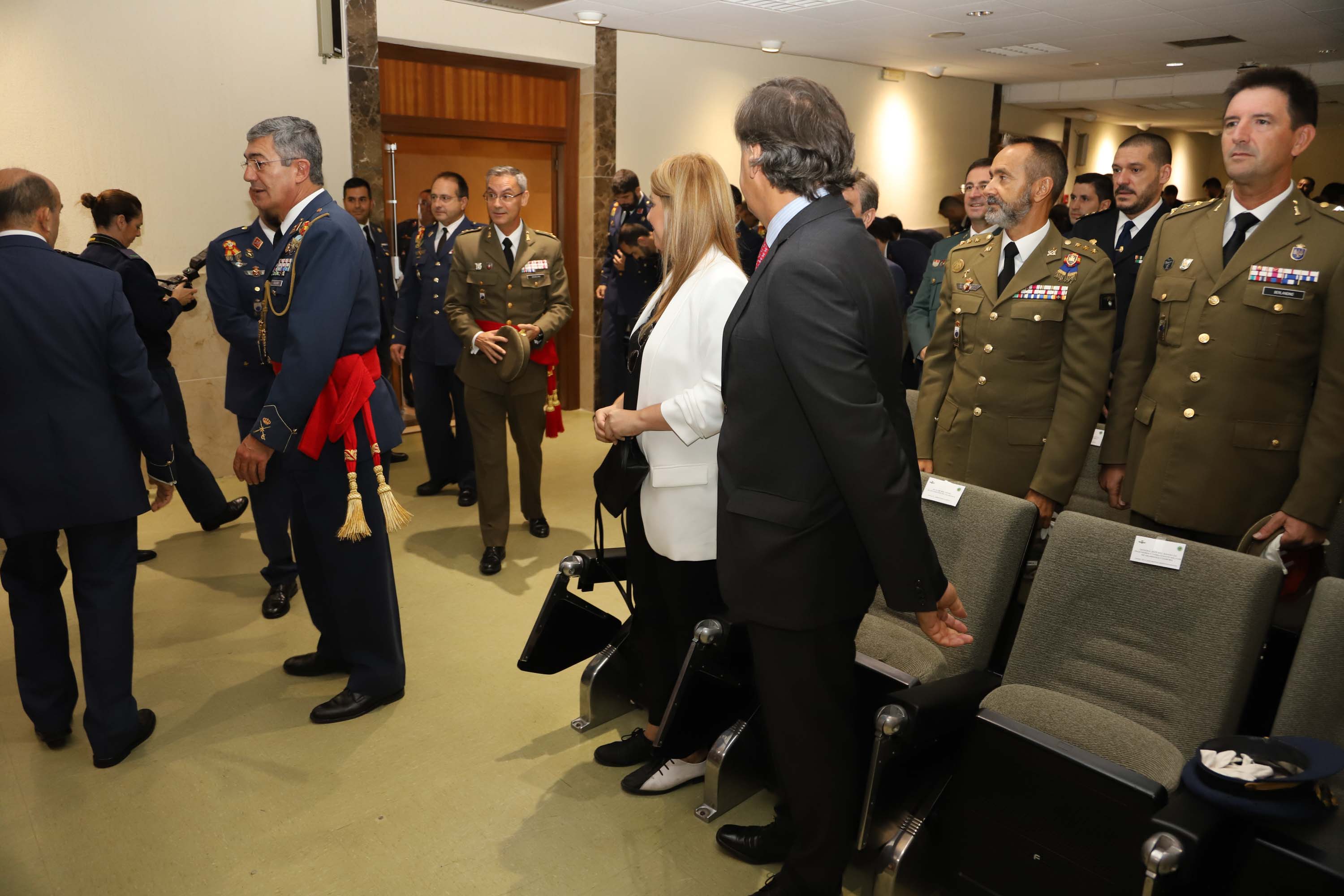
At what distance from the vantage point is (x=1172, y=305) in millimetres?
2309

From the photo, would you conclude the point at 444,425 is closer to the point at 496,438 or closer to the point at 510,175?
the point at 496,438

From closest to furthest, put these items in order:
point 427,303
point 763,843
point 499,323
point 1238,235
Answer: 1. point 763,843
2. point 1238,235
3. point 499,323
4. point 427,303

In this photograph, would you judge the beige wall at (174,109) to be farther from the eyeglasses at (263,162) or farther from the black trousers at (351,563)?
the black trousers at (351,563)

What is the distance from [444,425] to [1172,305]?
11.6ft

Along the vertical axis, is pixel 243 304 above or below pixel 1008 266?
below

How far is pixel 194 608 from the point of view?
3529 millimetres

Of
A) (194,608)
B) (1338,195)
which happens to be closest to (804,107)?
(194,608)

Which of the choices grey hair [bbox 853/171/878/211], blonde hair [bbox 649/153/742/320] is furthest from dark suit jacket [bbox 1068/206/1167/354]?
blonde hair [bbox 649/153/742/320]

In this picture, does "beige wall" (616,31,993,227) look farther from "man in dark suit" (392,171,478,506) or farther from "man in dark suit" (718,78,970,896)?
"man in dark suit" (718,78,970,896)

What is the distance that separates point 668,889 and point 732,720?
0.43 meters

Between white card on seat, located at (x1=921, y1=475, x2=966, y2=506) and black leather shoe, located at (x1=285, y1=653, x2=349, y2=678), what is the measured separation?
1.90 metres

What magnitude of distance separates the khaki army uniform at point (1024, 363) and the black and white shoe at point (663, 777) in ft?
3.79

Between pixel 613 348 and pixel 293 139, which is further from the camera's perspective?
pixel 613 348

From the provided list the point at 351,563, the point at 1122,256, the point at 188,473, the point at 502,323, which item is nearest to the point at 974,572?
the point at 351,563
